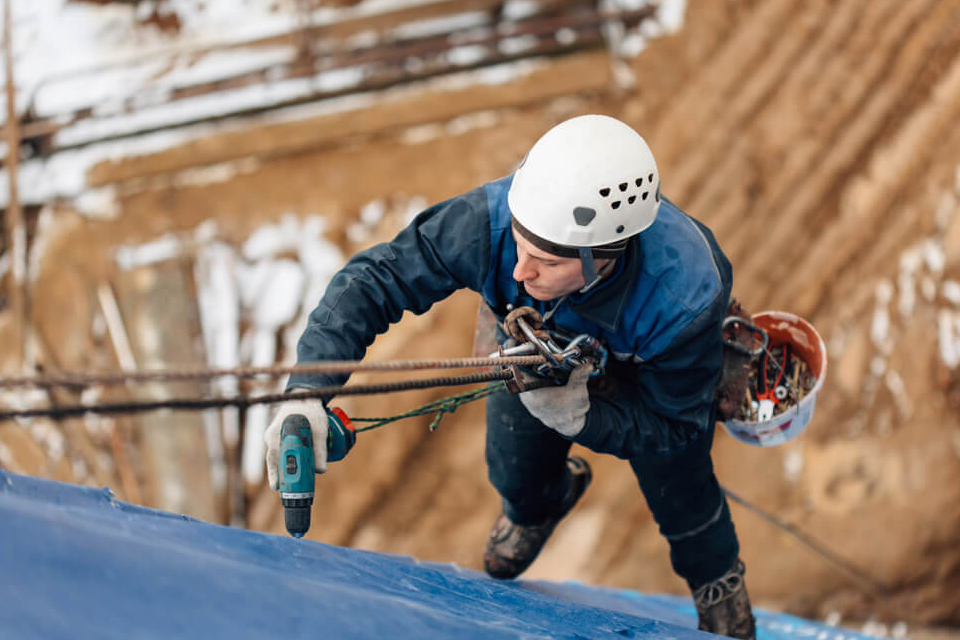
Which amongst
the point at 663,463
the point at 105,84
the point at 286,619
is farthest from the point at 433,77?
the point at 286,619

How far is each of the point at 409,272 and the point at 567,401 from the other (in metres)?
0.41

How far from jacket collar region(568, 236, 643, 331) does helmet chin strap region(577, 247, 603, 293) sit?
0.02m

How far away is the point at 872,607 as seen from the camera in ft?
14.6

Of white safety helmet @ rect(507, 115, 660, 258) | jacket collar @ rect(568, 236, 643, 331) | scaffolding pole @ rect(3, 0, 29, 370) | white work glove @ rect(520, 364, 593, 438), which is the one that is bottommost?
scaffolding pole @ rect(3, 0, 29, 370)

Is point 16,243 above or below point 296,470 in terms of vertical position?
below

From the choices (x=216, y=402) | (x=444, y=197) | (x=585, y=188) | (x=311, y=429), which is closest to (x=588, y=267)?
(x=585, y=188)

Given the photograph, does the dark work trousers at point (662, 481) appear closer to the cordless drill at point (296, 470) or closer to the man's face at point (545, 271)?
the man's face at point (545, 271)

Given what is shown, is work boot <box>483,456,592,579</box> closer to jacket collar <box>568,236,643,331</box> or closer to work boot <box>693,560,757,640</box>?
work boot <box>693,560,757,640</box>

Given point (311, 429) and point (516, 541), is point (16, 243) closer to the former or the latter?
point (516, 541)

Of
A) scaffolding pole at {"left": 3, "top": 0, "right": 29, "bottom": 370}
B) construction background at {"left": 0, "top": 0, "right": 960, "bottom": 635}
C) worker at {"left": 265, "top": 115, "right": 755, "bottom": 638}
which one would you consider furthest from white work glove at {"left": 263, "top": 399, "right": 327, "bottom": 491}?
scaffolding pole at {"left": 3, "top": 0, "right": 29, "bottom": 370}

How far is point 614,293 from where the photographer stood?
1719 mm

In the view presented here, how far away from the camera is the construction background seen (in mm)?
4148

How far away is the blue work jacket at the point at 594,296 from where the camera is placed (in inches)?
66.3

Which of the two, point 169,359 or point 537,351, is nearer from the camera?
point 537,351
